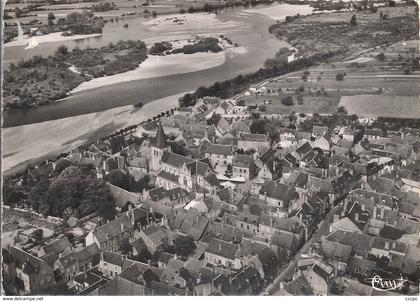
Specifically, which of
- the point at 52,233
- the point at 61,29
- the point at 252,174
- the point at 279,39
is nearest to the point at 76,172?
the point at 52,233

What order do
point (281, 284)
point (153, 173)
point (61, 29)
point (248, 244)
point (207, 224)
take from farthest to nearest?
point (153, 173), point (61, 29), point (207, 224), point (248, 244), point (281, 284)

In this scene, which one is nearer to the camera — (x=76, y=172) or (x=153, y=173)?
(x=76, y=172)

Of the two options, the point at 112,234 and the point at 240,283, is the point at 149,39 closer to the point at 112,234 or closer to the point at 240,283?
the point at 112,234

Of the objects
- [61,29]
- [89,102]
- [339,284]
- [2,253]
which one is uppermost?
[61,29]

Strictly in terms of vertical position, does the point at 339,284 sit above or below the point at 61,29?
below

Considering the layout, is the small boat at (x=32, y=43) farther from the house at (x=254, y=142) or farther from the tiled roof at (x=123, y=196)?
the house at (x=254, y=142)

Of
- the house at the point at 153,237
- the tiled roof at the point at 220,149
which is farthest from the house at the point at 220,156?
the house at the point at 153,237

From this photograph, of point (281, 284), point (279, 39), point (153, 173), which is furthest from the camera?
point (279, 39)

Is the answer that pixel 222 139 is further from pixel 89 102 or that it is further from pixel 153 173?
pixel 89 102
